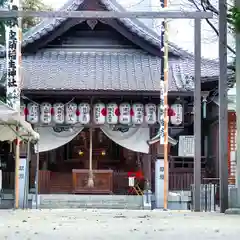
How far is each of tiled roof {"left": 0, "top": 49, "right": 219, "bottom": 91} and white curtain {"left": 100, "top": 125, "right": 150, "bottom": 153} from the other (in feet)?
6.35

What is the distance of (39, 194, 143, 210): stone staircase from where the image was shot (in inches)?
867

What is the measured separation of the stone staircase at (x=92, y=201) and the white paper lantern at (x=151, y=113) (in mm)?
2967

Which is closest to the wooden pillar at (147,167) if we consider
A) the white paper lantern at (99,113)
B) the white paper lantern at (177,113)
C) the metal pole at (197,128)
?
the white paper lantern at (177,113)

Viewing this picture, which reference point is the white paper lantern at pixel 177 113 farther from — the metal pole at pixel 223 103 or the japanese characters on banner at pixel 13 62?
the metal pole at pixel 223 103

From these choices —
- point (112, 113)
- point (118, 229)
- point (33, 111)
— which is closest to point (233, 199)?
point (118, 229)

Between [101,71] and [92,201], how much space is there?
208 inches

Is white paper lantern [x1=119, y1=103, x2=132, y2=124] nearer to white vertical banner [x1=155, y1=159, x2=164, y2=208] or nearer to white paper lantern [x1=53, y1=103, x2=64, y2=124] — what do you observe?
white vertical banner [x1=155, y1=159, x2=164, y2=208]

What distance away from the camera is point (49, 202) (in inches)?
873

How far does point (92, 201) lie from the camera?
73.4 feet

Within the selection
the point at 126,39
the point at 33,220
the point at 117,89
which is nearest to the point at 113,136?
the point at 117,89

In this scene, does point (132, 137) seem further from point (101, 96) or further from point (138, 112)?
point (101, 96)

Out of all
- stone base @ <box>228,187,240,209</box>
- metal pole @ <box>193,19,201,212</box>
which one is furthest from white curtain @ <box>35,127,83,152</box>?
stone base @ <box>228,187,240,209</box>

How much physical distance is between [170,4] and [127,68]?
4.91 m

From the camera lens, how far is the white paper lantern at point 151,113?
23.0 metres
